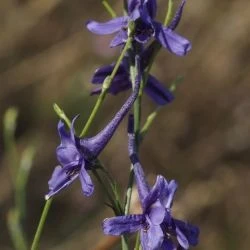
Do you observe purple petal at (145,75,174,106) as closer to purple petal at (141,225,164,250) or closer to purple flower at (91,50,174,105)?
purple flower at (91,50,174,105)

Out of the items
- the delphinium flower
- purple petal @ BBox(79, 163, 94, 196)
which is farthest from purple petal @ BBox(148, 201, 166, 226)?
purple petal @ BBox(79, 163, 94, 196)

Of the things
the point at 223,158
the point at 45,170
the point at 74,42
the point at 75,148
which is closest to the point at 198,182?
the point at 223,158

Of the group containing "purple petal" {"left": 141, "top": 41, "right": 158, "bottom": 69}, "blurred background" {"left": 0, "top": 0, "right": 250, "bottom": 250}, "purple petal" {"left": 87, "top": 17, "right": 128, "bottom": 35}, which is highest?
"purple petal" {"left": 87, "top": 17, "right": 128, "bottom": 35}

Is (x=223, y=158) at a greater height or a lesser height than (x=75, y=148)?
lesser

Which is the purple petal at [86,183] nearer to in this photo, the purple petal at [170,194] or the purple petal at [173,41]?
the purple petal at [170,194]

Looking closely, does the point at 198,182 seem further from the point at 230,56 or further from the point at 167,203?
the point at 167,203
